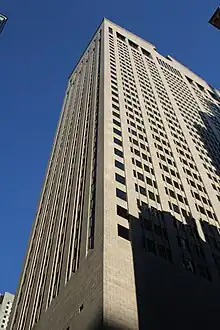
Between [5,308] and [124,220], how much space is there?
79591 mm

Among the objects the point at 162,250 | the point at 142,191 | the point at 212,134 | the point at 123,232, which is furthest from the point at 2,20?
the point at 212,134

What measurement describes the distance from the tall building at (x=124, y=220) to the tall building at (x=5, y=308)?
5348 centimetres

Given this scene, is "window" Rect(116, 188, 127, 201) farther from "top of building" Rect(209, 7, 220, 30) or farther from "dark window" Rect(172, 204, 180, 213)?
"top of building" Rect(209, 7, 220, 30)

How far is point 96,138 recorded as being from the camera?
43250mm

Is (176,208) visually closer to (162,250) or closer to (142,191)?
(142,191)

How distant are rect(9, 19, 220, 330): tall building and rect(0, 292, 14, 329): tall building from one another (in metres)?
53.5

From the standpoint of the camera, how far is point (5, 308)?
312 ft

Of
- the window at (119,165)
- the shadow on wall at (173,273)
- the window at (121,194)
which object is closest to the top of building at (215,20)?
the window at (119,165)

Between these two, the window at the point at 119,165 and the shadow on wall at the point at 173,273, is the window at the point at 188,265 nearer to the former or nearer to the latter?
the shadow on wall at the point at 173,273

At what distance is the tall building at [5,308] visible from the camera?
Result: 91.9 metres

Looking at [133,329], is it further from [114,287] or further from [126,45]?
[126,45]

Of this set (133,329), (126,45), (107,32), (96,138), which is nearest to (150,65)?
(126,45)

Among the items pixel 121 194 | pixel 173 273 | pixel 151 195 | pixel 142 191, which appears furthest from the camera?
pixel 151 195

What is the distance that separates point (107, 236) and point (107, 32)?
6909 cm
